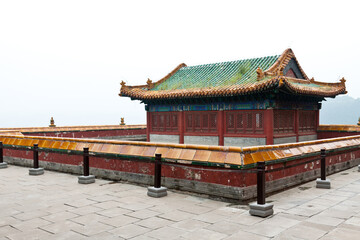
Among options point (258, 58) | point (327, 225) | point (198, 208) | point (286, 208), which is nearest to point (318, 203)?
point (286, 208)

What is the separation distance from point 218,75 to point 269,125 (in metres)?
5.13

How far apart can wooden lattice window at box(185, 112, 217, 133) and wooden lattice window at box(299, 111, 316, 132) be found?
201 inches

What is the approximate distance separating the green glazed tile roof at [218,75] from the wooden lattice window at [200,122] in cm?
163

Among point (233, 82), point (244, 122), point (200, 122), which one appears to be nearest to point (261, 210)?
point (244, 122)

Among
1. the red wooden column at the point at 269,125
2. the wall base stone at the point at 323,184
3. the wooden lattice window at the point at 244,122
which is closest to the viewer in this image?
the wall base stone at the point at 323,184

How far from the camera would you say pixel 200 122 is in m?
18.7

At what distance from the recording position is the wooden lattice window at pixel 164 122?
20.1 metres

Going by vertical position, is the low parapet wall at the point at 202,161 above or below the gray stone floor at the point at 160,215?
above

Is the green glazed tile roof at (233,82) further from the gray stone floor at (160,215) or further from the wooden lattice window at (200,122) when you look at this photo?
the gray stone floor at (160,215)

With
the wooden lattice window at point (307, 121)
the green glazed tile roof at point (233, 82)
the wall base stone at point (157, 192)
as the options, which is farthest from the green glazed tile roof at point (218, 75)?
the wall base stone at point (157, 192)

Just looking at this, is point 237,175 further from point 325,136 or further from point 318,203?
point 325,136

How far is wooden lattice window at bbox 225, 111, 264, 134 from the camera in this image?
16.4 metres

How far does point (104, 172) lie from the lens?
1119cm

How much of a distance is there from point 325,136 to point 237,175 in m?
14.7
